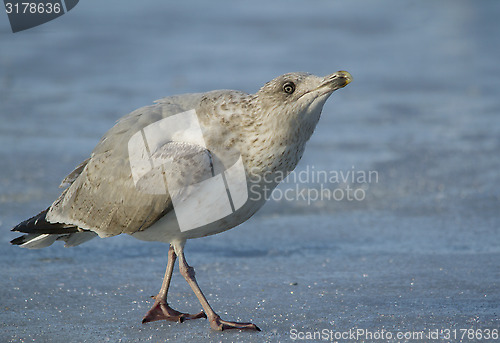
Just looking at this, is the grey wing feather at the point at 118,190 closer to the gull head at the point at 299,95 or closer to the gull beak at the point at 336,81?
the gull head at the point at 299,95

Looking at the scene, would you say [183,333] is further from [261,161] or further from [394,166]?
[394,166]

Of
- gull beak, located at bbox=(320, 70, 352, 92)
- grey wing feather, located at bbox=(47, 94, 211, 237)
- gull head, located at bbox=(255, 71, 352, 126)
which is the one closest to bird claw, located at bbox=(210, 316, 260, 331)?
grey wing feather, located at bbox=(47, 94, 211, 237)

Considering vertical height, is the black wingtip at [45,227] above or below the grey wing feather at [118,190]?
below

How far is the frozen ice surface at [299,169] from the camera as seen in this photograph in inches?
189

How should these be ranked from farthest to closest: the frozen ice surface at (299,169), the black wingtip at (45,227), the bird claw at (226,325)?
the black wingtip at (45,227)
the frozen ice surface at (299,169)
the bird claw at (226,325)

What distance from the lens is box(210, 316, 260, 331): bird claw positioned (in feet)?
14.6

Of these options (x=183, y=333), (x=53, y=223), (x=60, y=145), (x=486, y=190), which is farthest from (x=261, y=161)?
(x=60, y=145)

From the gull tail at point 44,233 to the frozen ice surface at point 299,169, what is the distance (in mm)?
314

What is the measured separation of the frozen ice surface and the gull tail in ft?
1.03

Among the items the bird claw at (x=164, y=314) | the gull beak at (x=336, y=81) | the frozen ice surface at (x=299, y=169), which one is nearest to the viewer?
the gull beak at (x=336, y=81)

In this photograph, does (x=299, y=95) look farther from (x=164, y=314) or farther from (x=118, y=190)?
(x=164, y=314)

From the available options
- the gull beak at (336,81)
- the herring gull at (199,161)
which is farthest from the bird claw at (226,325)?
the gull beak at (336,81)

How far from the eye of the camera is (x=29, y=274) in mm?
5461

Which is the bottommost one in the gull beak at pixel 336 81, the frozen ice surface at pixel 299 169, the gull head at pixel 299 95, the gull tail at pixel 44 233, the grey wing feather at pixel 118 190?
the frozen ice surface at pixel 299 169
